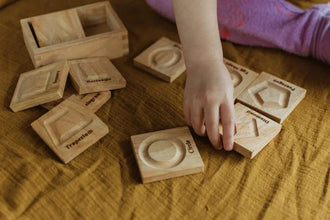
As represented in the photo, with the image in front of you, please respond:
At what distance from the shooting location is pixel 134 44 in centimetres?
96

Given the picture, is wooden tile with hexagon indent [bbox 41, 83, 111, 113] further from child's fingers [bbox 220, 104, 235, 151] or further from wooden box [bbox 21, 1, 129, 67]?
child's fingers [bbox 220, 104, 235, 151]

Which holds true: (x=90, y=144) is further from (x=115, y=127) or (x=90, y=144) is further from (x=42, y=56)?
(x=42, y=56)

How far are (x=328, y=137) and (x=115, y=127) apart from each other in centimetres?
40

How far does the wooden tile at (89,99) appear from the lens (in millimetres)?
789

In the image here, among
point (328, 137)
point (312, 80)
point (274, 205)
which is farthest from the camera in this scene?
point (312, 80)

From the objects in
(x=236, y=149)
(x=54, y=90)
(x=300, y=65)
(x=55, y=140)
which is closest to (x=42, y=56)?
(x=54, y=90)

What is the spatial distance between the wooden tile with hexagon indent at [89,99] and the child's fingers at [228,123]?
259 millimetres

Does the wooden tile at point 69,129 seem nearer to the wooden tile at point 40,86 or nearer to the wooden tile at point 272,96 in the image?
the wooden tile at point 40,86

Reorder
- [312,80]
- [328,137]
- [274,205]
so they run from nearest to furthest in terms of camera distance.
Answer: [274,205]
[328,137]
[312,80]

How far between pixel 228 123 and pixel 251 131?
0.29ft

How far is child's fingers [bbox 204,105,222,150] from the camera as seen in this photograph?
65 centimetres

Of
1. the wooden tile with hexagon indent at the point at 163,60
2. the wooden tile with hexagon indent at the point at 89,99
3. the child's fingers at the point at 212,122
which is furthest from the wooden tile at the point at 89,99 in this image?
the child's fingers at the point at 212,122

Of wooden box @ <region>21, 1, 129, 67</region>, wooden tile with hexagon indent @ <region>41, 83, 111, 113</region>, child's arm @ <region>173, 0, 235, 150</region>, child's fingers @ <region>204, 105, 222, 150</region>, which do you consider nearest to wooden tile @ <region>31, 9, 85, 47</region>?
wooden box @ <region>21, 1, 129, 67</region>

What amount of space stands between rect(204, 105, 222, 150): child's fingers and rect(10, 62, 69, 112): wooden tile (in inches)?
11.6
